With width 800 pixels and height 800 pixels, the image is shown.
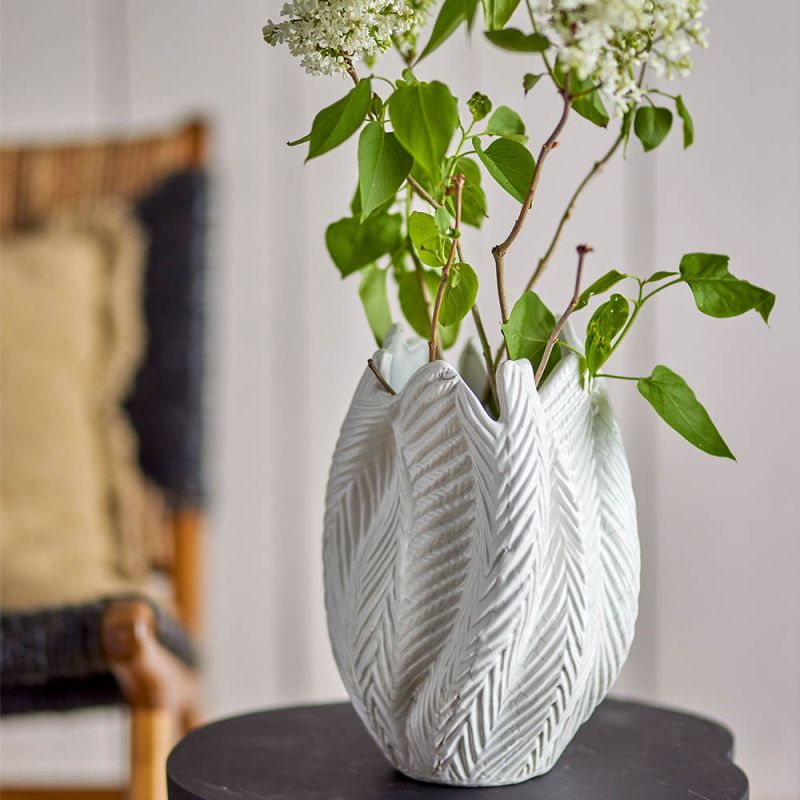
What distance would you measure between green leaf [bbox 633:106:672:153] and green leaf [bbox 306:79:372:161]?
17cm

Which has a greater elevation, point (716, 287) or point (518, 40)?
point (518, 40)

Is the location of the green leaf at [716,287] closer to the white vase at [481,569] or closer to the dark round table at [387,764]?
the white vase at [481,569]

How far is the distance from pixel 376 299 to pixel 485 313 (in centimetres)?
85

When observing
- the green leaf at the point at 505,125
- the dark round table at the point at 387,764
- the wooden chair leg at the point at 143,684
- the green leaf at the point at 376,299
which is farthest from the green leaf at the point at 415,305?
the wooden chair leg at the point at 143,684

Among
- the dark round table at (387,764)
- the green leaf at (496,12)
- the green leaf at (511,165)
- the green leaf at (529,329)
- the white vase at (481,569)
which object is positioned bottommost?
the dark round table at (387,764)

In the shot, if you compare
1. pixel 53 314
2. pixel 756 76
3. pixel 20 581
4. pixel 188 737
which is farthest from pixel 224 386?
pixel 188 737

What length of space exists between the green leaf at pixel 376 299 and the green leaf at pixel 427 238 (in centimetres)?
11

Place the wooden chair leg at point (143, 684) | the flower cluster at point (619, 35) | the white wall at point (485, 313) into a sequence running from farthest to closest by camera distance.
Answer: the white wall at point (485, 313), the wooden chair leg at point (143, 684), the flower cluster at point (619, 35)

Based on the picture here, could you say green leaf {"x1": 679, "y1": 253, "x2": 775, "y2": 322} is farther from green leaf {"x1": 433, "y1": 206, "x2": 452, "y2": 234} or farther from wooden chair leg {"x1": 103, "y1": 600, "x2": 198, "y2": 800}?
wooden chair leg {"x1": 103, "y1": 600, "x2": 198, "y2": 800}

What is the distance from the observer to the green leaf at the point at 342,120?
1.88ft

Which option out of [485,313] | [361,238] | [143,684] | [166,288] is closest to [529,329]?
[361,238]

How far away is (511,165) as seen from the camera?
0.59 metres

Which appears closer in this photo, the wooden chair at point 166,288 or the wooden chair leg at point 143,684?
the wooden chair leg at point 143,684

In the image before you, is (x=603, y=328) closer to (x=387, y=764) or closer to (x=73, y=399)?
(x=387, y=764)
